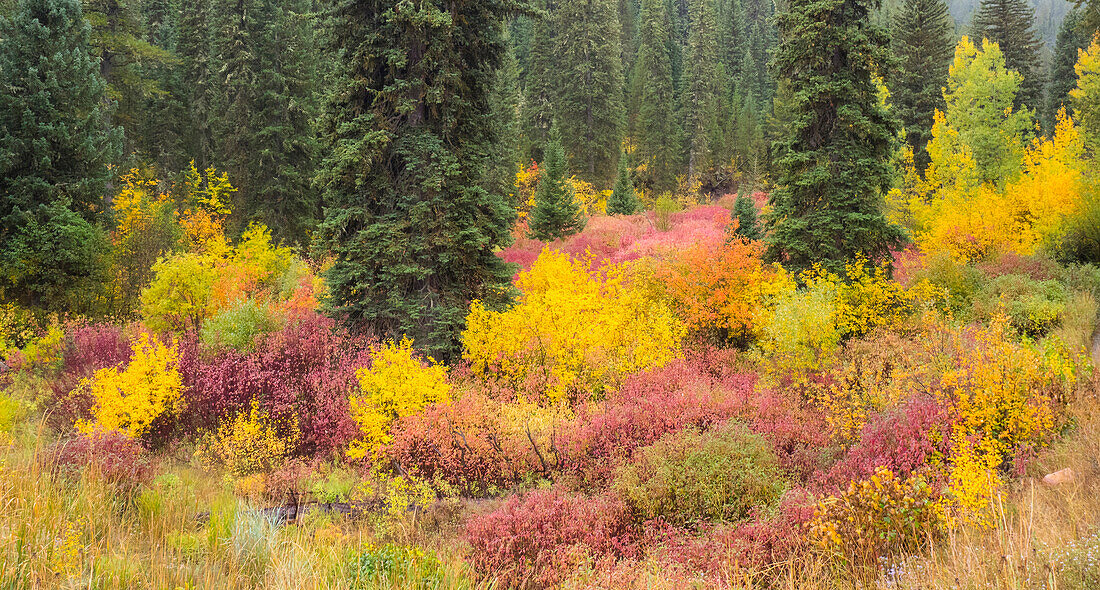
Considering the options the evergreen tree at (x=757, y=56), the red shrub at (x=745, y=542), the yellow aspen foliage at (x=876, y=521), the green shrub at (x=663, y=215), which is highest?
the evergreen tree at (x=757, y=56)

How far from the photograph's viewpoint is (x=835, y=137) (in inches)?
562

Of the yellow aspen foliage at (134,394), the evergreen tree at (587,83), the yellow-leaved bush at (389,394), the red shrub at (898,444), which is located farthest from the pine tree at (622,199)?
the yellow aspen foliage at (134,394)

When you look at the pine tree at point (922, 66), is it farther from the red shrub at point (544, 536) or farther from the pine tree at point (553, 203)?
the red shrub at point (544, 536)

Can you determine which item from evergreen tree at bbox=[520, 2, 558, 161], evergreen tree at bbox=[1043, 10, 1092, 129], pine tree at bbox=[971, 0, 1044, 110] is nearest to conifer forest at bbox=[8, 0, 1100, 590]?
pine tree at bbox=[971, 0, 1044, 110]

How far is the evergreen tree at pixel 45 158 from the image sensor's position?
14.3m

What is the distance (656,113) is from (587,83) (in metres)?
9.01

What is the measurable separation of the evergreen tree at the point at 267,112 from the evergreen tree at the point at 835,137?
20.9 m

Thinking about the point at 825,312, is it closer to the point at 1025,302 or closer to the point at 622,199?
the point at 1025,302

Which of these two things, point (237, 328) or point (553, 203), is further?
point (553, 203)

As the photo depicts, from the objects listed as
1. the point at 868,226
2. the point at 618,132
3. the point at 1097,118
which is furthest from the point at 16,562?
the point at 618,132

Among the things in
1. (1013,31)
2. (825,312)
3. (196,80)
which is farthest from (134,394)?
(1013,31)

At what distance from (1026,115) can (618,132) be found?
91.0 feet

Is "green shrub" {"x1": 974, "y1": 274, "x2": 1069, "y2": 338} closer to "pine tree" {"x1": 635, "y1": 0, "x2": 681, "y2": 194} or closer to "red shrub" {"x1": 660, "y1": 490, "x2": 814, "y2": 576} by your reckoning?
"red shrub" {"x1": 660, "y1": 490, "x2": 814, "y2": 576}

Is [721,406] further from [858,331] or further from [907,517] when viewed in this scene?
[858,331]
